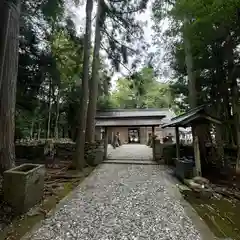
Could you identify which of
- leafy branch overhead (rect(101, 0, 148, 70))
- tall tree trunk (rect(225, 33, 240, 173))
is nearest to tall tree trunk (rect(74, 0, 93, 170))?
leafy branch overhead (rect(101, 0, 148, 70))

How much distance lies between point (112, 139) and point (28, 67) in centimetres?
1076

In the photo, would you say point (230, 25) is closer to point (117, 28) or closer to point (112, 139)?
point (117, 28)

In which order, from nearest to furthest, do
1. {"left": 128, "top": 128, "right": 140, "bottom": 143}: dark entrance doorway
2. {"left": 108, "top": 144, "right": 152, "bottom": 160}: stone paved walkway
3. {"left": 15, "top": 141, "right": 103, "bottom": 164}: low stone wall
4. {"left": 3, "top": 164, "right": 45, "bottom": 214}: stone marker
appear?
{"left": 3, "top": 164, "right": 45, "bottom": 214}: stone marker, {"left": 15, "top": 141, "right": 103, "bottom": 164}: low stone wall, {"left": 108, "top": 144, "right": 152, "bottom": 160}: stone paved walkway, {"left": 128, "top": 128, "right": 140, "bottom": 143}: dark entrance doorway

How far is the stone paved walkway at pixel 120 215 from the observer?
2.52 m

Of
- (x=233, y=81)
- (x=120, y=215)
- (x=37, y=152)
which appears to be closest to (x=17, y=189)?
(x=120, y=215)

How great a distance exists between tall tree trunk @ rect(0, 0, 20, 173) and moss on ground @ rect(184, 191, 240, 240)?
12.9 ft

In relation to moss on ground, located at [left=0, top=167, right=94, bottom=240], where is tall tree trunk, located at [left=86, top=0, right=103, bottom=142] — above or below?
above

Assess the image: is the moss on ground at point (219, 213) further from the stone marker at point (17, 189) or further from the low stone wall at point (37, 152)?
the low stone wall at point (37, 152)

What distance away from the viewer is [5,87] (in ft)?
12.4

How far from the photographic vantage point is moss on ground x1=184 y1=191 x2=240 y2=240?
2737 millimetres

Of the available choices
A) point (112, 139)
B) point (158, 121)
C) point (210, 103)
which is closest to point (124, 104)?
point (112, 139)

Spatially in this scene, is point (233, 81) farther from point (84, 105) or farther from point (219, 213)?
point (84, 105)

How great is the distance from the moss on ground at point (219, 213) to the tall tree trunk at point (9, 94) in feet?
12.9

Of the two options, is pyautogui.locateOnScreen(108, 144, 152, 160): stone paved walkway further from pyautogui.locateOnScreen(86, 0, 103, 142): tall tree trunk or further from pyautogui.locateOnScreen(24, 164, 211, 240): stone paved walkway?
pyautogui.locateOnScreen(24, 164, 211, 240): stone paved walkway
